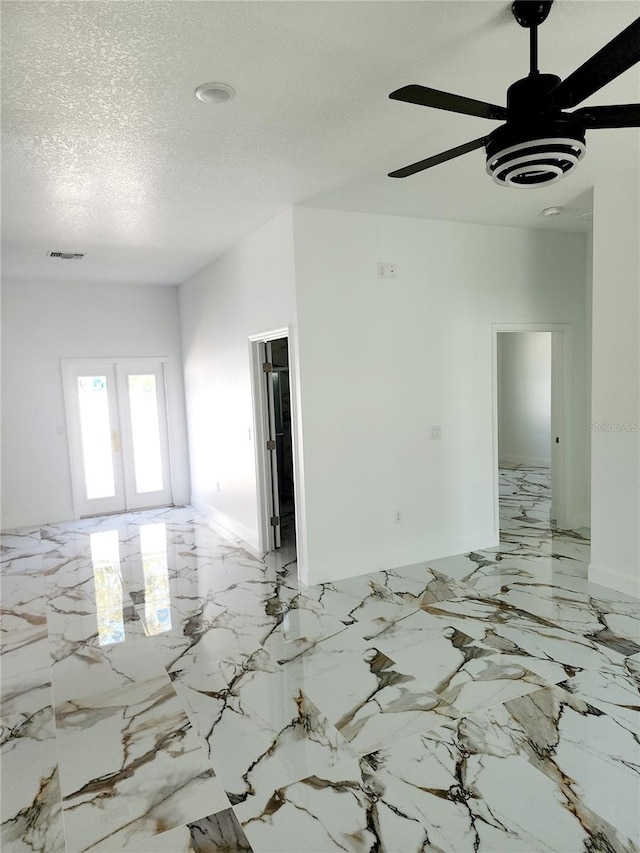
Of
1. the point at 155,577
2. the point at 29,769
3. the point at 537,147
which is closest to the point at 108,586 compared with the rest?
the point at 155,577

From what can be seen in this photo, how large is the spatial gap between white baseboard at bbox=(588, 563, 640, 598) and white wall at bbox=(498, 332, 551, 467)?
196 inches

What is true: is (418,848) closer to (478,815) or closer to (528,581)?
(478,815)

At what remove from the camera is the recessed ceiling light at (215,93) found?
237cm

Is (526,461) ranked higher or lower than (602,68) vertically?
lower

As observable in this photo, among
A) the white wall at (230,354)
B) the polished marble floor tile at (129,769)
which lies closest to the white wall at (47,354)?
the white wall at (230,354)

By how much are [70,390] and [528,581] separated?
18.2ft


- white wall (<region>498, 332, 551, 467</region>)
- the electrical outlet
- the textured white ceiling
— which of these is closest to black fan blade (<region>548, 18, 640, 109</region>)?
the textured white ceiling

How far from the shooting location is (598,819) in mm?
1967

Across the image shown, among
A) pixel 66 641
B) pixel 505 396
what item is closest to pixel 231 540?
pixel 66 641

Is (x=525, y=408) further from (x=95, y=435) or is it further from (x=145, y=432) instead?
(x=95, y=435)

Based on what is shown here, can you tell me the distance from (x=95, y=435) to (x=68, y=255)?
248cm

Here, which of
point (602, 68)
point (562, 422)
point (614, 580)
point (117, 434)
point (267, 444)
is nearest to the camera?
point (602, 68)

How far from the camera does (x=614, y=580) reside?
3.95 m

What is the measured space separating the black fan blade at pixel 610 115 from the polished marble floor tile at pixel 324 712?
240 centimetres
